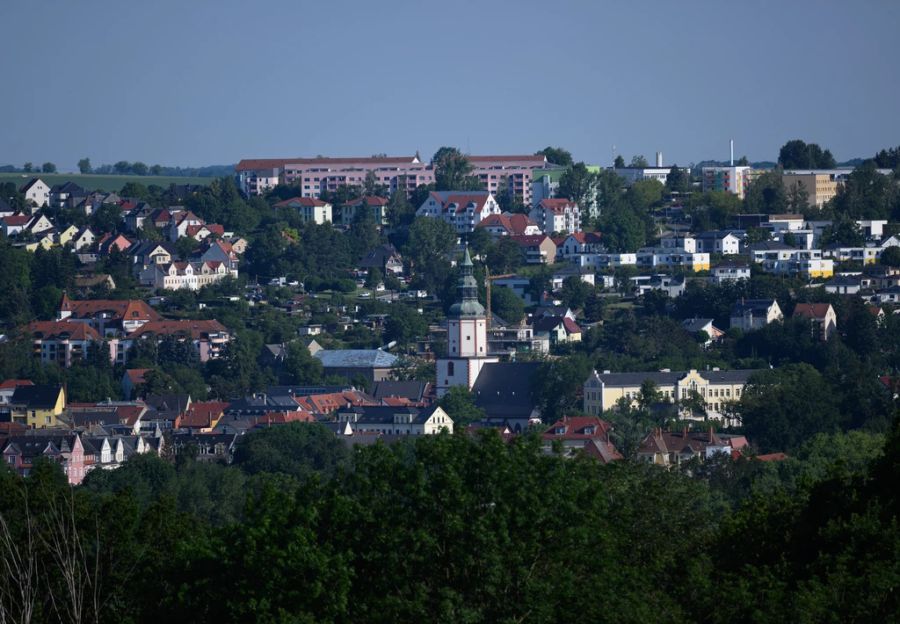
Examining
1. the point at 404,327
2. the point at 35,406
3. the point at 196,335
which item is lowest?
the point at 35,406

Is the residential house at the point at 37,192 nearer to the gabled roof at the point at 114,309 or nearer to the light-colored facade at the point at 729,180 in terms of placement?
the gabled roof at the point at 114,309

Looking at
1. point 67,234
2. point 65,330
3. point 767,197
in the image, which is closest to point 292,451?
point 65,330

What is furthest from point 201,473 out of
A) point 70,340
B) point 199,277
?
point 199,277

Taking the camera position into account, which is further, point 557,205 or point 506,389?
point 557,205

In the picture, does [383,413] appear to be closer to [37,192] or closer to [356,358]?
[356,358]

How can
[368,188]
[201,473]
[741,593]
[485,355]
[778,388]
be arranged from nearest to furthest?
[741,593] → [201,473] → [778,388] → [485,355] → [368,188]

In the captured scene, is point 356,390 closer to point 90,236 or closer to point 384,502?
point 90,236

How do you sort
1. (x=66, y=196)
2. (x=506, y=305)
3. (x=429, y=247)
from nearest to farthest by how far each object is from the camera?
(x=506, y=305) → (x=429, y=247) → (x=66, y=196)
